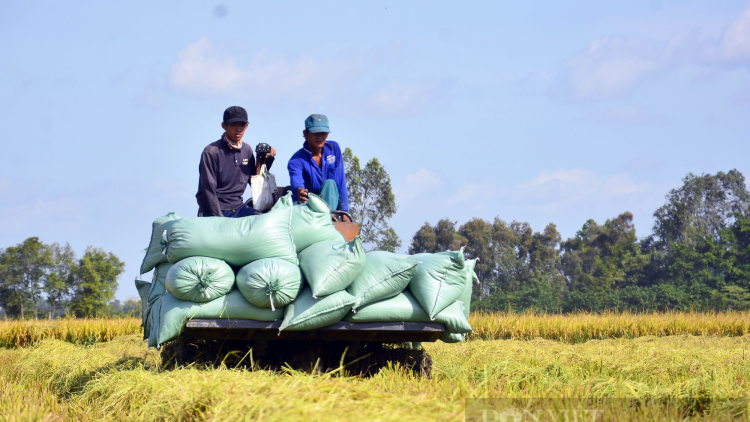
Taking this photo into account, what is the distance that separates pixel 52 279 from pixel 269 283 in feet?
102

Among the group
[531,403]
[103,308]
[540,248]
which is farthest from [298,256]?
[540,248]

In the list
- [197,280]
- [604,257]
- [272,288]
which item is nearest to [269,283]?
[272,288]

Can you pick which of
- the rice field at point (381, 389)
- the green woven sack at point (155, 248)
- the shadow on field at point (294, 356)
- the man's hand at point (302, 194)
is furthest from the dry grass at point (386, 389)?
the man's hand at point (302, 194)

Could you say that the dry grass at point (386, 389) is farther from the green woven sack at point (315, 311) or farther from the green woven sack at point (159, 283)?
the green woven sack at point (159, 283)

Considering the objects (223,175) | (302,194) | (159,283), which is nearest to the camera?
(159,283)

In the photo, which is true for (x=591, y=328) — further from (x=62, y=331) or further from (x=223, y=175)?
(x=62, y=331)

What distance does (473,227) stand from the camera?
34.2m

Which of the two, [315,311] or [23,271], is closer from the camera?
[315,311]

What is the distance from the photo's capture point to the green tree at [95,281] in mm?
30203

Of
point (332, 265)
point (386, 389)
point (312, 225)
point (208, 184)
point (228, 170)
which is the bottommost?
point (386, 389)

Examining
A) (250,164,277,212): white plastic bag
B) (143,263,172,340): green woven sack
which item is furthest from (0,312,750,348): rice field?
(143,263,172,340): green woven sack

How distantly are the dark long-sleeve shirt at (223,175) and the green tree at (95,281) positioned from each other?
27.1m

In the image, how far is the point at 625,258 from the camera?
32.9 m

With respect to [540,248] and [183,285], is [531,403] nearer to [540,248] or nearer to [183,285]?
[183,285]
